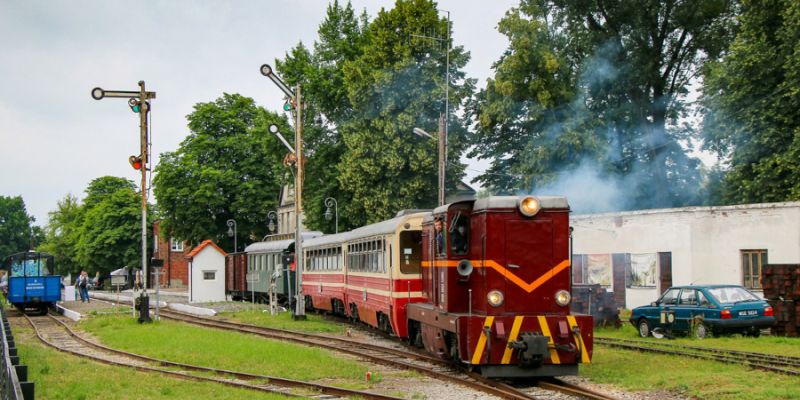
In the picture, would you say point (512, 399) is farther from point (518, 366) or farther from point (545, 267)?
point (545, 267)

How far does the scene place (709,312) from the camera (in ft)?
65.5

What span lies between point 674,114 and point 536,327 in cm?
3032

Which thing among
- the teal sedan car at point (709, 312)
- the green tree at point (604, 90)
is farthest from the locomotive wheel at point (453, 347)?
the green tree at point (604, 90)

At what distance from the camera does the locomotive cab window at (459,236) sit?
45.3 feet

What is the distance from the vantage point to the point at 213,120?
2411 inches

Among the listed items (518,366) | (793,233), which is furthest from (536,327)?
(793,233)

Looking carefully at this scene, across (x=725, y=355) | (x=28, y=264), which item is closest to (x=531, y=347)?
(x=725, y=355)

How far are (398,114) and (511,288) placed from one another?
1226 inches

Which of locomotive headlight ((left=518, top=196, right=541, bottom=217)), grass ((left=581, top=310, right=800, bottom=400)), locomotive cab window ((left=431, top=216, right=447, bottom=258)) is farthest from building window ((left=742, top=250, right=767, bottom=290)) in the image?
locomotive headlight ((left=518, top=196, right=541, bottom=217))

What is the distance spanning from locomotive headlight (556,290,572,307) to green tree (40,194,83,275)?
80319 millimetres

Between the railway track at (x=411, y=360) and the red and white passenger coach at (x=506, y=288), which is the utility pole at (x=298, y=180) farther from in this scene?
the red and white passenger coach at (x=506, y=288)

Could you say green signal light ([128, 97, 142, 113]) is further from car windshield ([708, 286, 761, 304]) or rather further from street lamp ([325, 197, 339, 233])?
car windshield ([708, 286, 761, 304])

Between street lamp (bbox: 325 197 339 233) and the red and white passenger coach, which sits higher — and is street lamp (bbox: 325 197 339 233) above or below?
above

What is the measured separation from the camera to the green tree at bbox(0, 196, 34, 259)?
132 m
